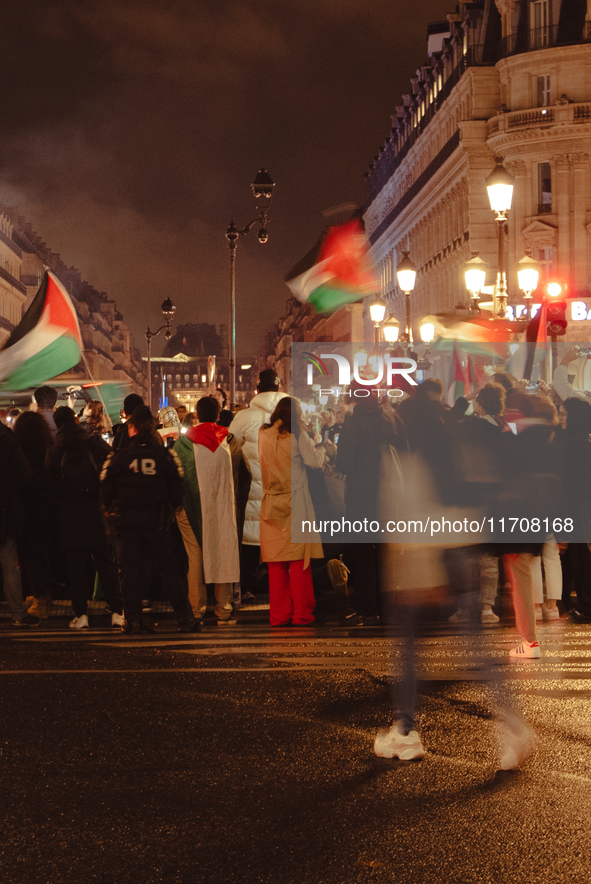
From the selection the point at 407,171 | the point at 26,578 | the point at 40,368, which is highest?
the point at 407,171

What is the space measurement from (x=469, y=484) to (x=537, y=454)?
1.84 meters

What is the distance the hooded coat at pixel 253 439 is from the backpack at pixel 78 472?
4.63ft

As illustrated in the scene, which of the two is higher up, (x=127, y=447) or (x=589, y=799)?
(x=127, y=447)

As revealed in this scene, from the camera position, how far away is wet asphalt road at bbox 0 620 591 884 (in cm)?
397

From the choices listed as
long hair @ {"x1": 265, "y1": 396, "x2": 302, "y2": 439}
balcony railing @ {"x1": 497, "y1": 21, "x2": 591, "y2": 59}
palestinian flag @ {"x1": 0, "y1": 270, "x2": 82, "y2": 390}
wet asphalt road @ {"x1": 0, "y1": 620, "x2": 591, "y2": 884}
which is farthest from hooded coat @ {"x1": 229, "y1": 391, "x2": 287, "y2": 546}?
balcony railing @ {"x1": 497, "y1": 21, "x2": 591, "y2": 59}

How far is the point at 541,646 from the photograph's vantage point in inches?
312

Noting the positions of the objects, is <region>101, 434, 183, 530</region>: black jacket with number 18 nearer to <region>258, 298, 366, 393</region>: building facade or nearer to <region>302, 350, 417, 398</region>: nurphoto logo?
<region>302, 350, 417, 398</region>: nurphoto logo

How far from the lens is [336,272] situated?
37.7 feet

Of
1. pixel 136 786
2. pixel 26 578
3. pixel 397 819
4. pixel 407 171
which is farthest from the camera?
pixel 407 171

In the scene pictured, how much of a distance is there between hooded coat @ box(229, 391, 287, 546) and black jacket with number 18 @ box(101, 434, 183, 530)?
1.40m

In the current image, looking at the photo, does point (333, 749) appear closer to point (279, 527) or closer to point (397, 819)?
point (397, 819)

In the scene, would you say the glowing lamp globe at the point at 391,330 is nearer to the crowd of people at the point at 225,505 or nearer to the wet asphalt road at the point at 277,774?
the crowd of people at the point at 225,505

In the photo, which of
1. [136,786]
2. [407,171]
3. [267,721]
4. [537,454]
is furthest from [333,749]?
[407,171]

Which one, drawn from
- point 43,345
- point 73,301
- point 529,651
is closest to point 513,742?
point 529,651
